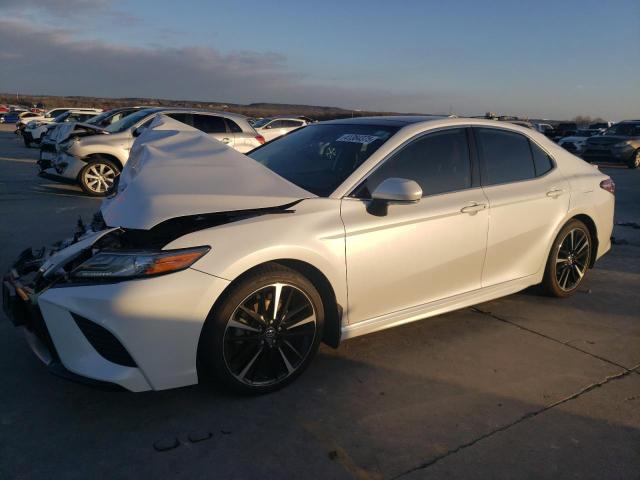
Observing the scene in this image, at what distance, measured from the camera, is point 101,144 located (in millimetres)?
9516

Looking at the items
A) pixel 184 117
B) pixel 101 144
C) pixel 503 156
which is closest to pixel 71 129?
pixel 101 144

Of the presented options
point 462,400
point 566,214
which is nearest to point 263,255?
point 462,400

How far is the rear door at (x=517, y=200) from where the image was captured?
3.96m

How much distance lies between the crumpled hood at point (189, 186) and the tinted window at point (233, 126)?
719cm

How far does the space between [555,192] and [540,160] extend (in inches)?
12.1

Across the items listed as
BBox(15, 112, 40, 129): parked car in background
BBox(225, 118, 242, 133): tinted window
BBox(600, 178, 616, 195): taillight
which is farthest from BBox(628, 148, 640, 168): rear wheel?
BBox(15, 112, 40, 129): parked car in background

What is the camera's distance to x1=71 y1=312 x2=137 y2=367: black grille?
8.45ft

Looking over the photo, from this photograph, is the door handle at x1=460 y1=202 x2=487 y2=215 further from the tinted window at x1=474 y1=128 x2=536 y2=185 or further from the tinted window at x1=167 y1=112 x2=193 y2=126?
the tinted window at x1=167 y1=112 x2=193 y2=126

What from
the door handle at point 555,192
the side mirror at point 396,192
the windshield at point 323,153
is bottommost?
the door handle at point 555,192

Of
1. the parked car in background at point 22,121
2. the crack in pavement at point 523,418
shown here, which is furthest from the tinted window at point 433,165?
the parked car in background at point 22,121

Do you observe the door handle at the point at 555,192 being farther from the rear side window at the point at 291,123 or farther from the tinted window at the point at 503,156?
the rear side window at the point at 291,123

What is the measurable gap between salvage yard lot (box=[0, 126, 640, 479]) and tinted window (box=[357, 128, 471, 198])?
45.1 inches

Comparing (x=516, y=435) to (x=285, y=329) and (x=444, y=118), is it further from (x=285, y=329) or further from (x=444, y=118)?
(x=444, y=118)

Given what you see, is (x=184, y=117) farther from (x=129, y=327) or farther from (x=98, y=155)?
(x=129, y=327)
